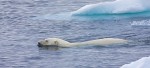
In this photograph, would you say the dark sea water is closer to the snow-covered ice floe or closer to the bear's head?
the bear's head

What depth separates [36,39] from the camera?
22.8 m

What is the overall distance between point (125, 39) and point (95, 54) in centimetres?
228

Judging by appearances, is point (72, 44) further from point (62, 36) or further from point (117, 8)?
point (117, 8)

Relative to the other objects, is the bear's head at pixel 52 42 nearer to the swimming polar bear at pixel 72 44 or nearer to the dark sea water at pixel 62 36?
the swimming polar bear at pixel 72 44

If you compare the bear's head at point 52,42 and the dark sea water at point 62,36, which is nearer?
the dark sea water at point 62,36

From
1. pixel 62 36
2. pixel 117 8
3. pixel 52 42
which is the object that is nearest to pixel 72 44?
pixel 52 42

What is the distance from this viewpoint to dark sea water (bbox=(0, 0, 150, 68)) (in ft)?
64.1

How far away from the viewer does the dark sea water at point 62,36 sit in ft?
64.1

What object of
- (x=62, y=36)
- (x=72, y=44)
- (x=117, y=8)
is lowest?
(x=72, y=44)

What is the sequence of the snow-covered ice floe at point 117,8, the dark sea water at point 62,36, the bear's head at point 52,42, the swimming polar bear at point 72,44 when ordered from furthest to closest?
the snow-covered ice floe at point 117,8 → the bear's head at point 52,42 → the swimming polar bear at point 72,44 → the dark sea water at point 62,36

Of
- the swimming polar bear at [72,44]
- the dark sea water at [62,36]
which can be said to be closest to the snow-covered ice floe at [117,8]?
the dark sea water at [62,36]

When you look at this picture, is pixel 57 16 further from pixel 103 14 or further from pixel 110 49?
pixel 110 49

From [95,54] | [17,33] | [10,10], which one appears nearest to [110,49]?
[95,54]

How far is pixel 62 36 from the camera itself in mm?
23344
